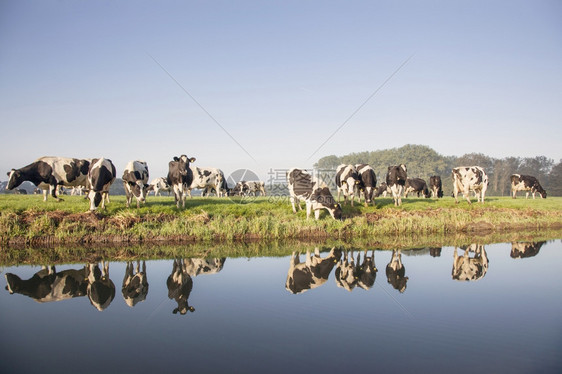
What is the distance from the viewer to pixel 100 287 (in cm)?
929

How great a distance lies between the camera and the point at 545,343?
6020mm

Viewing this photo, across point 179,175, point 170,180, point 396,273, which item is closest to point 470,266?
point 396,273

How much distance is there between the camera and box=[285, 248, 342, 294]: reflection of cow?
9.58 m

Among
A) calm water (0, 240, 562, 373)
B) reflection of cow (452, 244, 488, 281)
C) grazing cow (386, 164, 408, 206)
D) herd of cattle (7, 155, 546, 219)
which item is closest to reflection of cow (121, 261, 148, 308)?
calm water (0, 240, 562, 373)

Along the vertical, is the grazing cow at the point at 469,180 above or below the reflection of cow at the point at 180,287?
above

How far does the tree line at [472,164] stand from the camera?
72.6 m

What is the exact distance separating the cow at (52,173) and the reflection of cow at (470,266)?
57.4ft

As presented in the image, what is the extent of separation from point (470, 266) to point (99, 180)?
600 inches

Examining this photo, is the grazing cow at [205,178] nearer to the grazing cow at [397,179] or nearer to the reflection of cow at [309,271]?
the grazing cow at [397,179]

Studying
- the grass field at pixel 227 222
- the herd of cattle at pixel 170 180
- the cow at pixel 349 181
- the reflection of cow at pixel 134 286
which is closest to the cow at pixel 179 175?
the herd of cattle at pixel 170 180

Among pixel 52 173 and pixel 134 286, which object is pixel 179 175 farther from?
pixel 134 286

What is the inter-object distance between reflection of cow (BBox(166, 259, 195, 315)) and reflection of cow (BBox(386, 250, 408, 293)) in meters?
5.15

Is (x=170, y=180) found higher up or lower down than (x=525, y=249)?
higher up

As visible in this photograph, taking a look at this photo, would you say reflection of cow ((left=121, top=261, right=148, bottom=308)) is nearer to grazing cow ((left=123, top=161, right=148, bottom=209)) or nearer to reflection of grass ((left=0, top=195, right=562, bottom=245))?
reflection of grass ((left=0, top=195, right=562, bottom=245))
